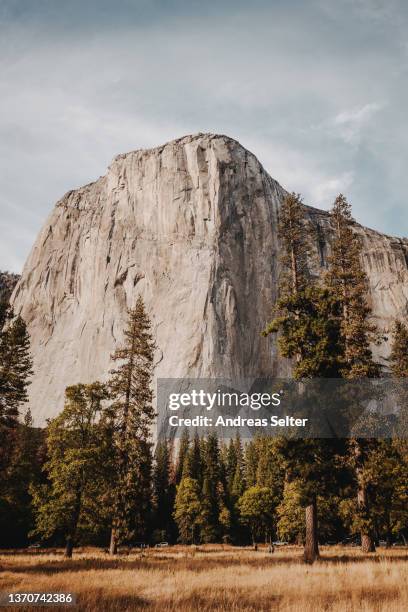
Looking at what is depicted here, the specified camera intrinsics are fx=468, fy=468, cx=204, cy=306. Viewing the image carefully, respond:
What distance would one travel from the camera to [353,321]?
19266 mm

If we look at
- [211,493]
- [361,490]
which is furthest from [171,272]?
[361,490]

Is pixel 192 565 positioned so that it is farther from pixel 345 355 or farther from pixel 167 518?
pixel 167 518

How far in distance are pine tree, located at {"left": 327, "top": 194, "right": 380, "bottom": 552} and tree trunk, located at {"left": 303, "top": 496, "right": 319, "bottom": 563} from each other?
1733mm

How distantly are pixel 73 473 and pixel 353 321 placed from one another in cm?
1441

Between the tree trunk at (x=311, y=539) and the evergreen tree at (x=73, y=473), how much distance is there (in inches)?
401

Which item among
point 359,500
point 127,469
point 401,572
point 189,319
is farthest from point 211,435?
point 401,572

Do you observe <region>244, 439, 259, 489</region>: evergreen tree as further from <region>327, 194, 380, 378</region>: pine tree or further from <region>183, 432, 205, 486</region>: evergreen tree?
<region>327, 194, 380, 378</region>: pine tree

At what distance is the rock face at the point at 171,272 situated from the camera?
78.2 m

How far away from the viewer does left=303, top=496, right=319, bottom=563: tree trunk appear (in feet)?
51.6

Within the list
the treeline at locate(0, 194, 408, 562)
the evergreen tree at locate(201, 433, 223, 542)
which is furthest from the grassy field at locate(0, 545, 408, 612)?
the evergreen tree at locate(201, 433, 223, 542)

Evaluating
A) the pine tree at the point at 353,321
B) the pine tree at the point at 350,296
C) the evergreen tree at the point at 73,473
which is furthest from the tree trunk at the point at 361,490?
the evergreen tree at the point at 73,473

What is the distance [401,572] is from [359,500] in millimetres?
5999

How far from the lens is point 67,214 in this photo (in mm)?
106875

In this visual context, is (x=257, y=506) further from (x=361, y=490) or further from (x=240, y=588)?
(x=240, y=588)
